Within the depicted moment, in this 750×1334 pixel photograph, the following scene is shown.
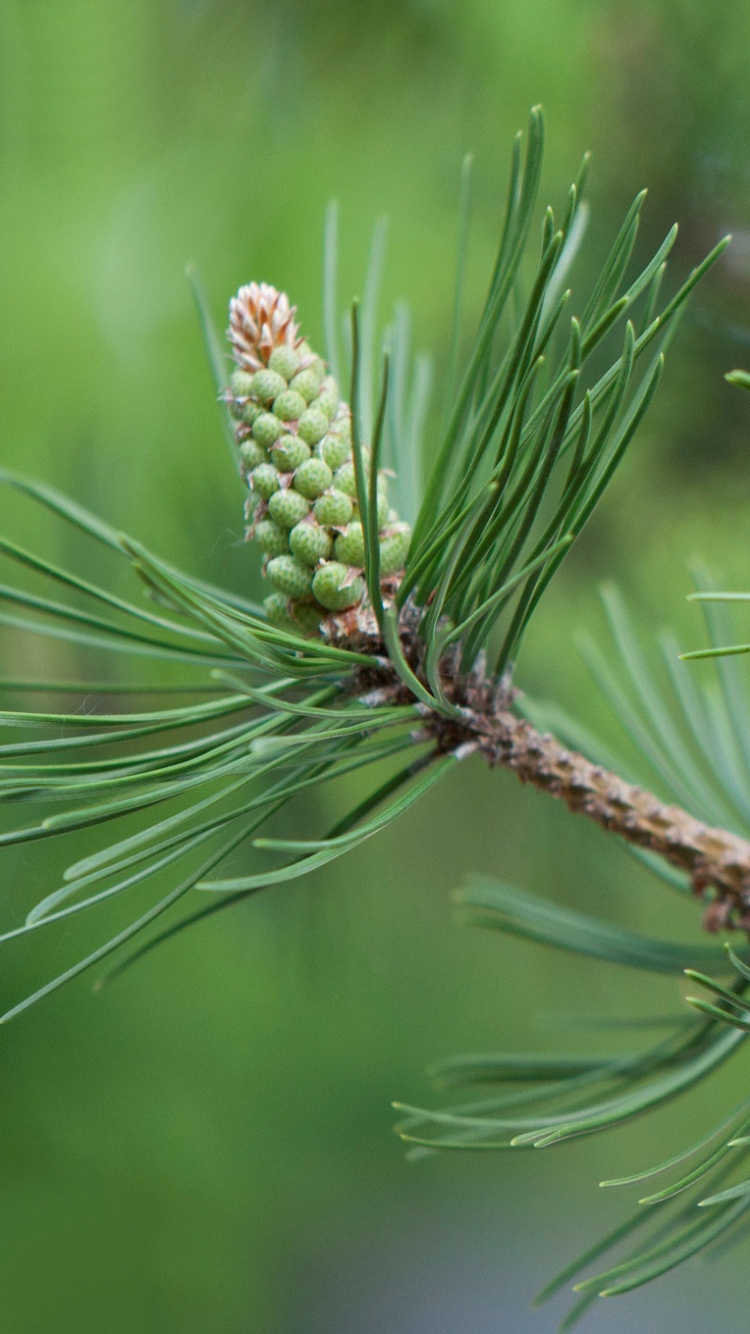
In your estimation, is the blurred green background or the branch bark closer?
the branch bark

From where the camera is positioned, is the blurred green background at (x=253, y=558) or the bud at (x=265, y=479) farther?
the blurred green background at (x=253, y=558)

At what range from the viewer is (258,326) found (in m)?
0.24

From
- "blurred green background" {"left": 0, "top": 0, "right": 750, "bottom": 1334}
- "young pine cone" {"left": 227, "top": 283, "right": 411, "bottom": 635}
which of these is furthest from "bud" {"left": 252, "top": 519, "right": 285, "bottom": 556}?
"blurred green background" {"left": 0, "top": 0, "right": 750, "bottom": 1334}

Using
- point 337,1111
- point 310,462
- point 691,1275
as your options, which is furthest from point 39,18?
point 691,1275

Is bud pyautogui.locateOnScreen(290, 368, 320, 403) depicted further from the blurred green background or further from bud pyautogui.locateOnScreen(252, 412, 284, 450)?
the blurred green background

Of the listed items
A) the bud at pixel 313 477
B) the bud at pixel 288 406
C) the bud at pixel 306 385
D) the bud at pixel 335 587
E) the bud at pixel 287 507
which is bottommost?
the bud at pixel 335 587

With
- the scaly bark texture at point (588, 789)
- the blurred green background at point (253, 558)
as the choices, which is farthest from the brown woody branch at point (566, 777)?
the blurred green background at point (253, 558)

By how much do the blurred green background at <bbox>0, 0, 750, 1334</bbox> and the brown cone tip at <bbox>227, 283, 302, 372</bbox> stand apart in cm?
16

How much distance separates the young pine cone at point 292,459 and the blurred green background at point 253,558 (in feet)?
0.52

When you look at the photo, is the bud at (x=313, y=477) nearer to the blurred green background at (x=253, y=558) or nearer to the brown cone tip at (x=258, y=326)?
the brown cone tip at (x=258, y=326)

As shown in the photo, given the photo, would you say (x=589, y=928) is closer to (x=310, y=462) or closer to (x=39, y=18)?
(x=310, y=462)

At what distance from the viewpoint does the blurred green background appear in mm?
472

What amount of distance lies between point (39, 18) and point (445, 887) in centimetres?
57

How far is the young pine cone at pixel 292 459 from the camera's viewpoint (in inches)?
9.2
